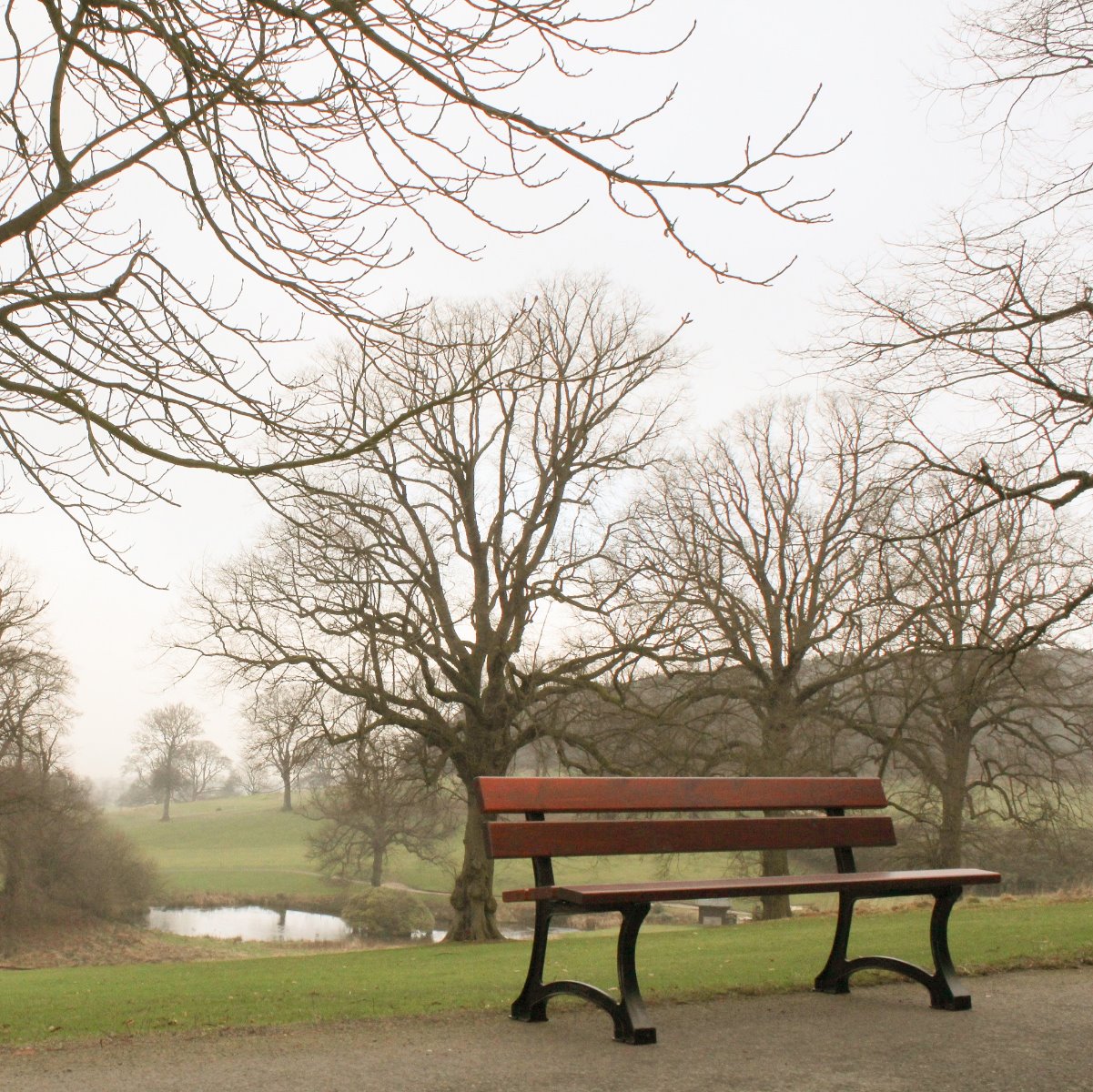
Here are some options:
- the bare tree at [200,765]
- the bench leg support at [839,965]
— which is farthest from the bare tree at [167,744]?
the bench leg support at [839,965]

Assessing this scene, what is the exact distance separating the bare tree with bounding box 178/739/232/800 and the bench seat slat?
8574 centimetres

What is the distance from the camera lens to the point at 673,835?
17.7ft

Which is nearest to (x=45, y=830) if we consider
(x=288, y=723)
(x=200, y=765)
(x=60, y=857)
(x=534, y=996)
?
(x=60, y=857)

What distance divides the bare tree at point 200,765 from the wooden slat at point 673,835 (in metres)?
85.3

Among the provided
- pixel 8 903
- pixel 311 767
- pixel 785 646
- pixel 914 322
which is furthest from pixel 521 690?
pixel 8 903

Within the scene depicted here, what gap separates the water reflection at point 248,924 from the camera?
37812 millimetres

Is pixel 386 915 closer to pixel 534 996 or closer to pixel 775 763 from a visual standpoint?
pixel 775 763

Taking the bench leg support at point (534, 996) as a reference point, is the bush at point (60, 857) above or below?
below

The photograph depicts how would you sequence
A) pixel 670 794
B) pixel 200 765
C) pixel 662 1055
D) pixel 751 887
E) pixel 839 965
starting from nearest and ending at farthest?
pixel 662 1055 < pixel 751 887 < pixel 670 794 < pixel 839 965 < pixel 200 765

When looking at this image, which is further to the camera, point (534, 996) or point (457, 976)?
point (457, 976)

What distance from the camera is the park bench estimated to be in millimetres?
4906

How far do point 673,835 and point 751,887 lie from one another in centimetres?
43

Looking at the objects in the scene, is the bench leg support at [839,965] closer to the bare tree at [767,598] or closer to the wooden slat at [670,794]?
the wooden slat at [670,794]

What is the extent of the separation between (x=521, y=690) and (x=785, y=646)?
261 inches
